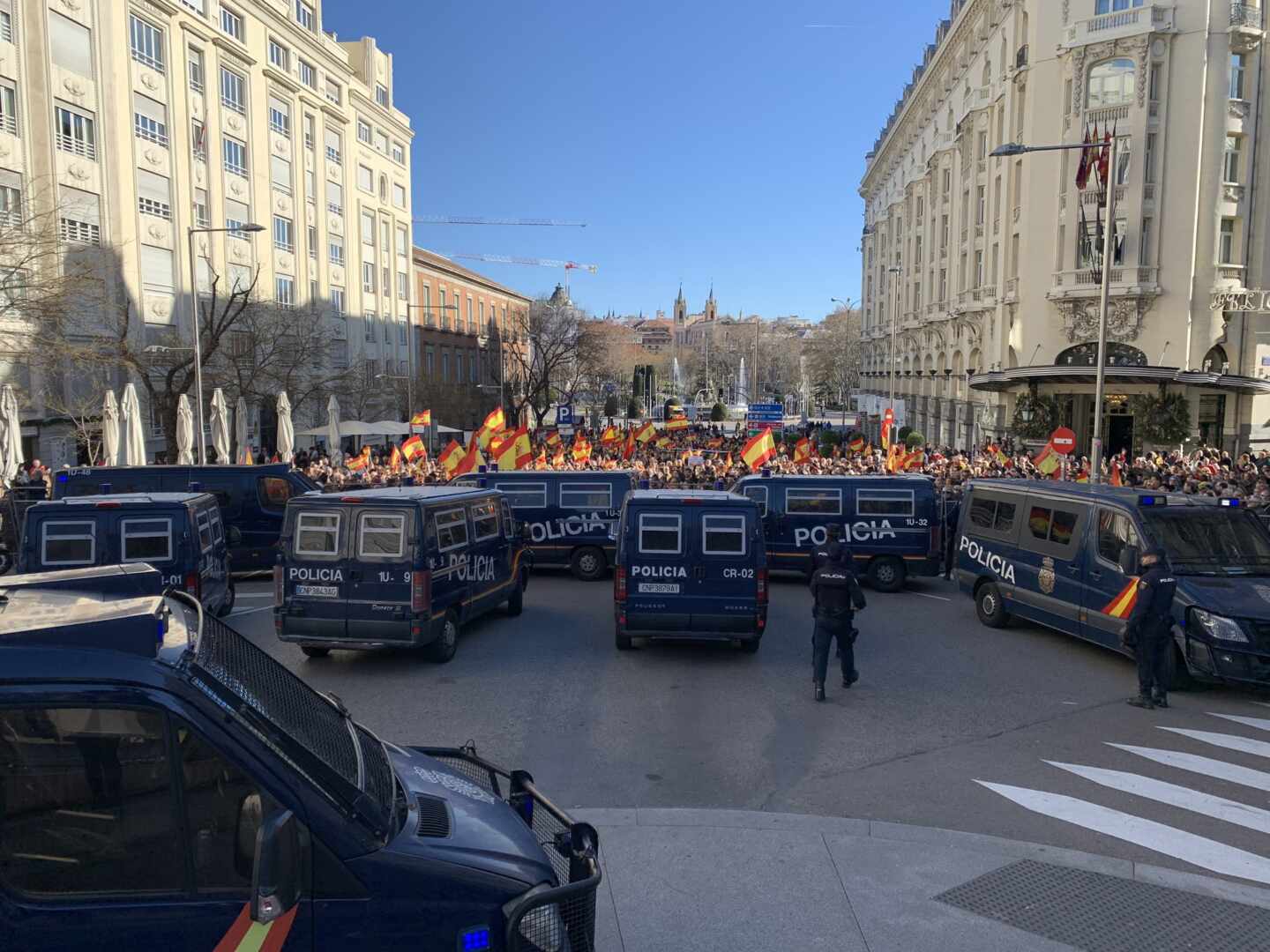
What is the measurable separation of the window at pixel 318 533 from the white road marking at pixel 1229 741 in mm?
8785

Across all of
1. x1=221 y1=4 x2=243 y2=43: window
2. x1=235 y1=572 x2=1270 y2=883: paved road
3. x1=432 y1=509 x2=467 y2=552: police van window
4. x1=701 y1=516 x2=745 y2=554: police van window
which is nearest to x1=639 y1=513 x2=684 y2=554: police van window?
x1=701 y1=516 x2=745 y2=554: police van window

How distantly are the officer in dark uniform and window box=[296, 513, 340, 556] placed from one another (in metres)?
8.53

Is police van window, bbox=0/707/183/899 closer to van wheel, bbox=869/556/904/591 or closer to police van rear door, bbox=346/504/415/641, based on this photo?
police van rear door, bbox=346/504/415/641

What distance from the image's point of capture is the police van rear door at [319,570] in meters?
10.7

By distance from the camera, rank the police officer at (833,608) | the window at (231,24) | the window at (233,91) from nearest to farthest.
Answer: the police officer at (833,608) → the window at (231,24) → the window at (233,91)

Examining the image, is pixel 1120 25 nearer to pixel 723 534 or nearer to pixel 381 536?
pixel 723 534

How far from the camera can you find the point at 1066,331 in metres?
36.2

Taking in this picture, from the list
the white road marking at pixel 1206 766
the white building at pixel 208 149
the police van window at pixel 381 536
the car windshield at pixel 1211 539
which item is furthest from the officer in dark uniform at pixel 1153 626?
the white building at pixel 208 149

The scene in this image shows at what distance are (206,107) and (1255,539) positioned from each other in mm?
40079

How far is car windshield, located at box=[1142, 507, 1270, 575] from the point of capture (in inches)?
409

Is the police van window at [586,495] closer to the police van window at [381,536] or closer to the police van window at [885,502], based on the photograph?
the police van window at [885,502]

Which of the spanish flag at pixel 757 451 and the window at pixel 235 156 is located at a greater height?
the window at pixel 235 156

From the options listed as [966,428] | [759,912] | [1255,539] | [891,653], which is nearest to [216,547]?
[891,653]

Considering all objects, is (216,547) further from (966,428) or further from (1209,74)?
(966,428)
